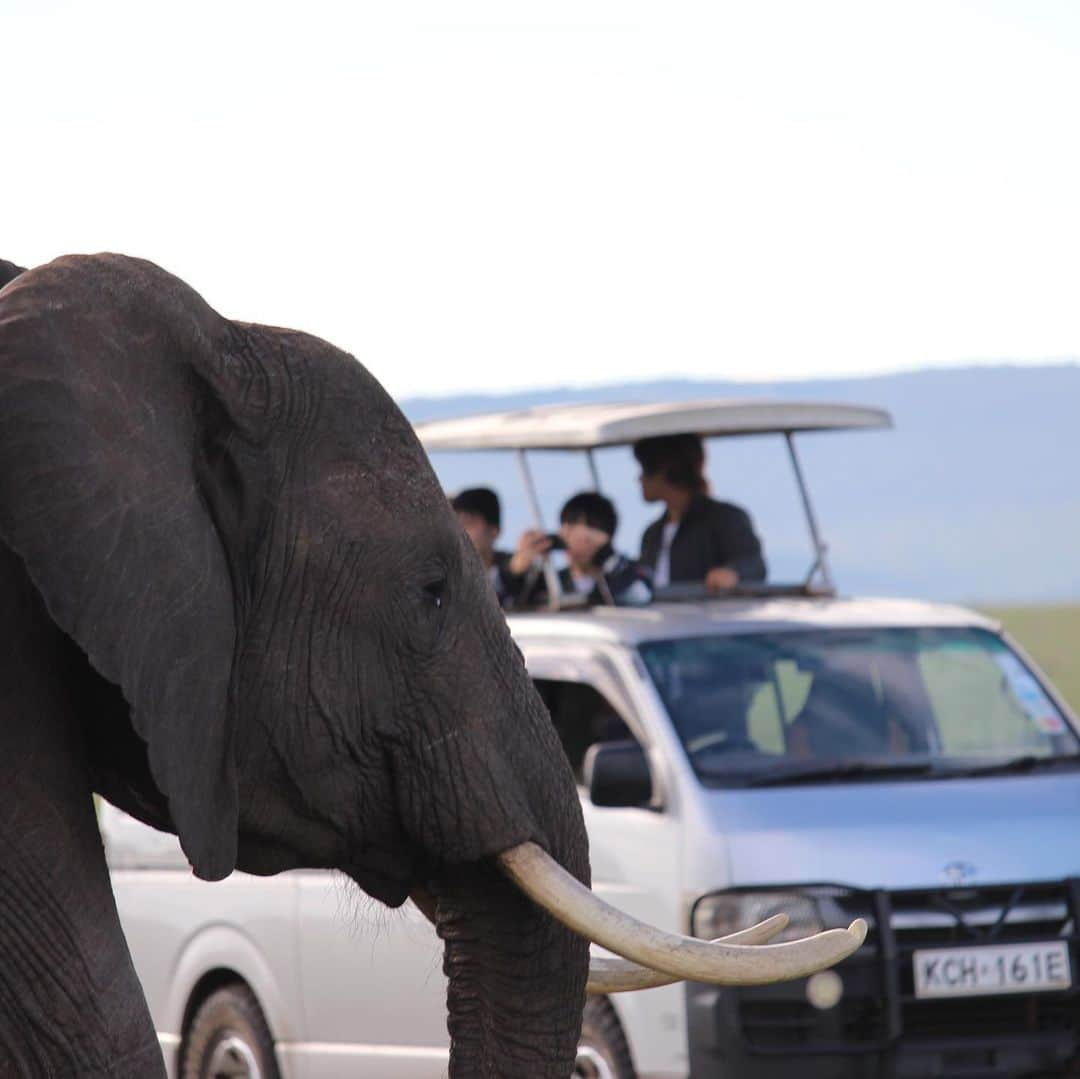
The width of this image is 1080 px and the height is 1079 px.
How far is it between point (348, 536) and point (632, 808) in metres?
4.56

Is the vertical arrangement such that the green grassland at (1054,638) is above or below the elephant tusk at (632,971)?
below

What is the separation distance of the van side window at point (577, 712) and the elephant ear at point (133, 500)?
212 inches

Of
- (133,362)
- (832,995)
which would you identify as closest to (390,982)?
(832,995)

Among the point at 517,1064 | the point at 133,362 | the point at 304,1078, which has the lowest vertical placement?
the point at 304,1078

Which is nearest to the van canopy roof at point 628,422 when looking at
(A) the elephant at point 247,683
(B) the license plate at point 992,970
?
(B) the license plate at point 992,970

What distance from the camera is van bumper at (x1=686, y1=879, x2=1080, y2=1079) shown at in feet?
28.8

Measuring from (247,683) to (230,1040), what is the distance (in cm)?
571

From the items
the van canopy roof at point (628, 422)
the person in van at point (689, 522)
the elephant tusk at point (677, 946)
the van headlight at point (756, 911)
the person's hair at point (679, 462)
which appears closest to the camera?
the elephant tusk at point (677, 946)

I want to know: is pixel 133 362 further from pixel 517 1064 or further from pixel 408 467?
pixel 517 1064

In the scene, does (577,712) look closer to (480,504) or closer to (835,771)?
(835,771)

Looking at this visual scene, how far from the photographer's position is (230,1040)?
10156 mm

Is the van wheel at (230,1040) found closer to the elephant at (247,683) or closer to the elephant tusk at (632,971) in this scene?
the elephant tusk at (632,971)

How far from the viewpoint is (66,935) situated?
441 centimetres

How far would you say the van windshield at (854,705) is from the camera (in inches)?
369
